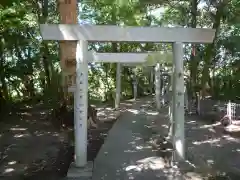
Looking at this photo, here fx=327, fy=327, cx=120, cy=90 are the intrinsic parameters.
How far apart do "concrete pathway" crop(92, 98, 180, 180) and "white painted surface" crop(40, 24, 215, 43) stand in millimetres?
2069

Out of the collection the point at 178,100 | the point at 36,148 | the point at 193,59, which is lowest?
the point at 36,148

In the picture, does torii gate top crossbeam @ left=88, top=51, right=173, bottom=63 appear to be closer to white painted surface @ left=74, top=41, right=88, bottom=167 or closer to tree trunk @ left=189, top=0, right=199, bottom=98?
tree trunk @ left=189, top=0, right=199, bottom=98

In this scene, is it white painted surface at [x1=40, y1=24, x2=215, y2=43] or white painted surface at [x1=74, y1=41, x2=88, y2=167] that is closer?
white painted surface at [x1=40, y1=24, x2=215, y2=43]

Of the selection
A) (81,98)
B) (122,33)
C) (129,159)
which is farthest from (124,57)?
(81,98)

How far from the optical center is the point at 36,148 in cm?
716

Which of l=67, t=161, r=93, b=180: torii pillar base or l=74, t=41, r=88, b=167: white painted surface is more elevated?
l=74, t=41, r=88, b=167: white painted surface

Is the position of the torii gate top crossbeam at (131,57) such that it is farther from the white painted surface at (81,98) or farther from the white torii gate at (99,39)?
the white painted surface at (81,98)

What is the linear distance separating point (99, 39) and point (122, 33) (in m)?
0.37

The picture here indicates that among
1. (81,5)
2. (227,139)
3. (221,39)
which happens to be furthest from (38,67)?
(227,139)

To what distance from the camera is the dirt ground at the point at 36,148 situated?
5484mm

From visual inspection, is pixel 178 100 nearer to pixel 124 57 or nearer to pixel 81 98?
pixel 81 98

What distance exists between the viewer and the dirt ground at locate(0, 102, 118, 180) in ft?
18.0

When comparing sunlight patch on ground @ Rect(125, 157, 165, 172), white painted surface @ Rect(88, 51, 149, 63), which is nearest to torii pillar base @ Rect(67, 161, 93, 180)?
sunlight patch on ground @ Rect(125, 157, 165, 172)

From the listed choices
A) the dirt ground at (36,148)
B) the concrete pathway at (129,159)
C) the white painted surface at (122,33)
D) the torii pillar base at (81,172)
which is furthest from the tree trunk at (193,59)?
the torii pillar base at (81,172)
